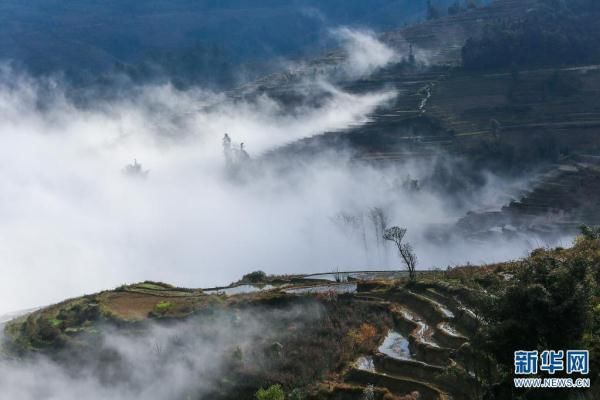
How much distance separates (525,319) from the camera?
78.4ft

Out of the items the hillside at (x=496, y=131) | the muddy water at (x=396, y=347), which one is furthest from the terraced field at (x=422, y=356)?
the hillside at (x=496, y=131)

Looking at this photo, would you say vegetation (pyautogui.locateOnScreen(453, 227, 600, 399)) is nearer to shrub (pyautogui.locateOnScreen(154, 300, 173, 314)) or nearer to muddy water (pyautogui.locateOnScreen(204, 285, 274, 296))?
shrub (pyautogui.locateOnScreen(154, 300, 173, 314))

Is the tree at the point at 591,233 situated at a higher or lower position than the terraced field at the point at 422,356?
higher

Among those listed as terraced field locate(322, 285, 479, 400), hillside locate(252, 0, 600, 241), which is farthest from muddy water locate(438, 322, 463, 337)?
hillside locate(252, 0, 600, 241)

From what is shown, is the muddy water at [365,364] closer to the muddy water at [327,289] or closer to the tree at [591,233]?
the muddy water at [327,289]

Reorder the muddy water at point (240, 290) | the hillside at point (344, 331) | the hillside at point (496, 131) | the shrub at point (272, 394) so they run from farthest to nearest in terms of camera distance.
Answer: the hillside at point (496, 131), the muddy water at point (240, 290), the shrub at point (272, 394), the hillside at point (344, 331)

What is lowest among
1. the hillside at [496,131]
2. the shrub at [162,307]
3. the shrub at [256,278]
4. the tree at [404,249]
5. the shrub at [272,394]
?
the shrub at [272,394]

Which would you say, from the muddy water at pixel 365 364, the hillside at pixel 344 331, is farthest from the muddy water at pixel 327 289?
the muddy water at pixel 365 364

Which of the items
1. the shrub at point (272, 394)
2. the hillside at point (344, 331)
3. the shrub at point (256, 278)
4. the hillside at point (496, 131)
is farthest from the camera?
the hillside at point (496, 131)

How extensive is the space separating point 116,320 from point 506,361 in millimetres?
27585

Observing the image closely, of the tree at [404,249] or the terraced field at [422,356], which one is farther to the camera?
the tree at [404,249]

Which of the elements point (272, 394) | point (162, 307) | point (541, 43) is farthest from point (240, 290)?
point (541, 43)

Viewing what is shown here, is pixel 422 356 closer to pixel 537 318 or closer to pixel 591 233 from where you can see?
pixel 537 318

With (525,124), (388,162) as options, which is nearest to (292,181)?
(388,162)
